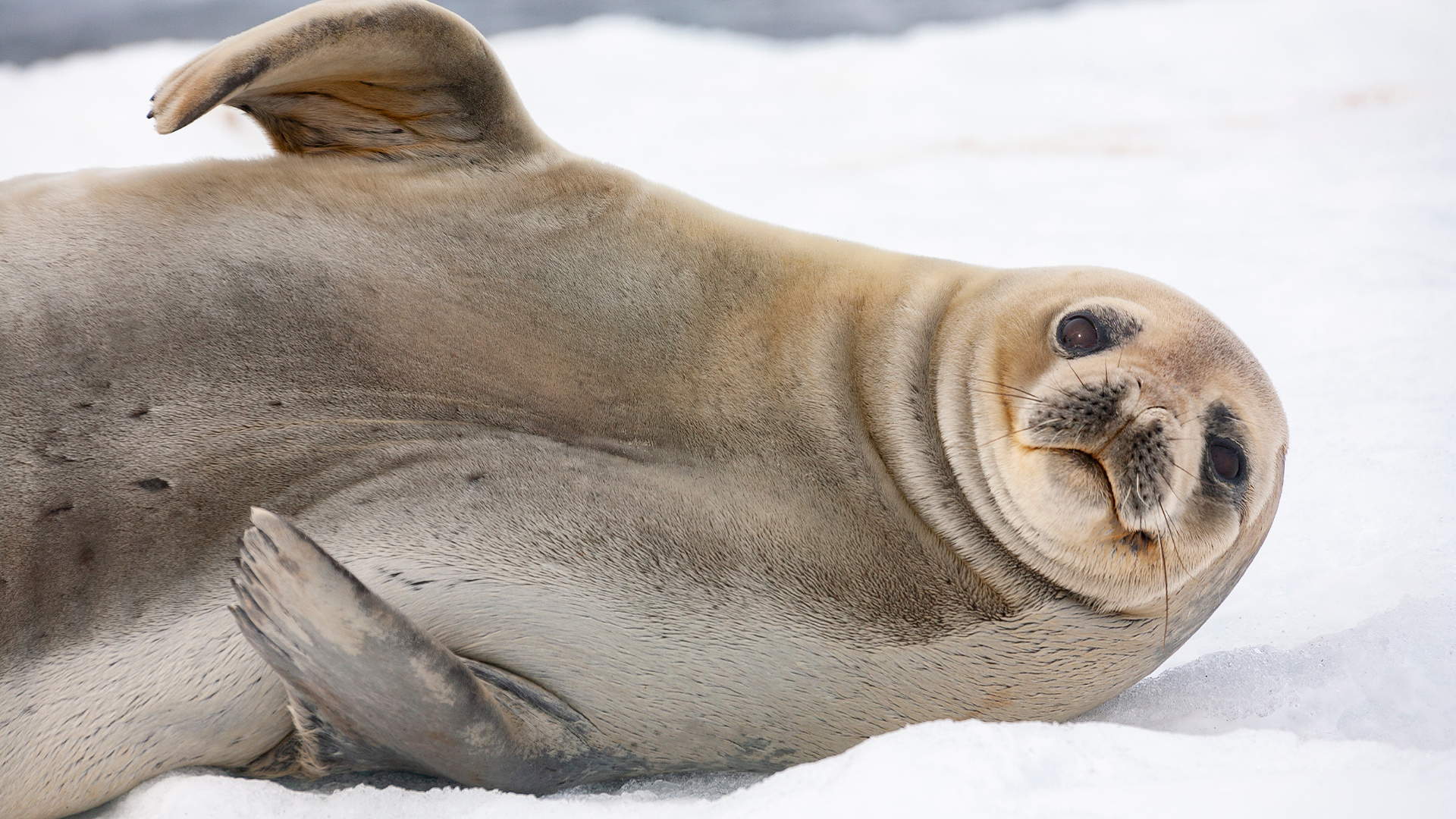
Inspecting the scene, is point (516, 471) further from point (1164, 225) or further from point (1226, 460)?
point (1164, 225)

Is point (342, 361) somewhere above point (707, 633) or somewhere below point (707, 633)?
above

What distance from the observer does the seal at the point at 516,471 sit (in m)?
1.50

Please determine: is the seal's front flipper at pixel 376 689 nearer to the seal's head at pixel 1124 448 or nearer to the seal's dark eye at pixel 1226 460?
the seal's head at pixel 1124 448

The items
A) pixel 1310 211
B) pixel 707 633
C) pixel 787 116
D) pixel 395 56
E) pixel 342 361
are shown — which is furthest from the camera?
pixel 787 116

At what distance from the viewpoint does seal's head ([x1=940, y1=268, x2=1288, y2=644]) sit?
158 centimetres

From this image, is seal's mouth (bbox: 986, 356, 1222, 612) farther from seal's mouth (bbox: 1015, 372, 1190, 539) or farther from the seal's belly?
the seal's belly

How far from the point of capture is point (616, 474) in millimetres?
1646

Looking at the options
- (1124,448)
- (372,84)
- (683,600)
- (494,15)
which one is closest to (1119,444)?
(1124,448)

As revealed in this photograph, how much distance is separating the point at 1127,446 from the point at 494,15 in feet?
15.4

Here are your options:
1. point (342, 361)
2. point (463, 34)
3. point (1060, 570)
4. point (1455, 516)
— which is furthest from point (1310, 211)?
point (342, 361)

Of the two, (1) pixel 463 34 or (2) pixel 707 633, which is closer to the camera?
(2) pixel 707 633

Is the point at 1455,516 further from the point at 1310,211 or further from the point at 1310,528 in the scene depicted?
the point at 1310,211

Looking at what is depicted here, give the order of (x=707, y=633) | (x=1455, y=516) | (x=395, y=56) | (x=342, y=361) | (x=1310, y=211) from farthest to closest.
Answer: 1. (x=1310, y=211)
2. (x=1455, y=516)
3. (x=395, y=56)
4. (x=342, y=361)
5. (x=707, y=633)

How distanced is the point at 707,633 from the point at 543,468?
342 mm
